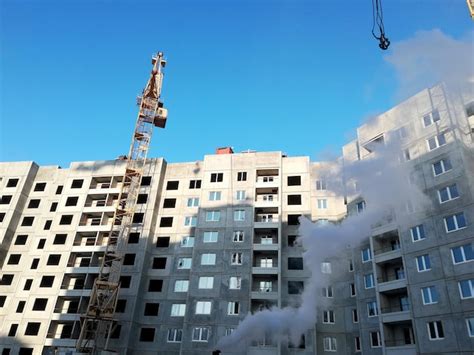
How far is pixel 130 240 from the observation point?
55562 millimetres

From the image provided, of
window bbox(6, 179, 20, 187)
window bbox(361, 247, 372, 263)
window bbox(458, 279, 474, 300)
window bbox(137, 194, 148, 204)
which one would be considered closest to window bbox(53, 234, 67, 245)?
window bbox(137, 194, 148, 204)

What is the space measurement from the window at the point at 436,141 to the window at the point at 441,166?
5.49 ft

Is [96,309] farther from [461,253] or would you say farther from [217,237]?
[461,253]

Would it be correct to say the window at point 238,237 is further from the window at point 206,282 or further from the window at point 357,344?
the window at point 357,344

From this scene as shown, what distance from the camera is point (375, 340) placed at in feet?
136

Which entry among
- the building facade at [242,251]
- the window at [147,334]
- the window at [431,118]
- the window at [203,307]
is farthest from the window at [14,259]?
the window at [431,118]

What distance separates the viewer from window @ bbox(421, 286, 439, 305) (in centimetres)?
3559

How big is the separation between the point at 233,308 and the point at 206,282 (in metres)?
4.59

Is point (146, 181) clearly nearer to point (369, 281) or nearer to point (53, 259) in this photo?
point (53, 259)

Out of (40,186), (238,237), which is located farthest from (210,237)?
(40,186)

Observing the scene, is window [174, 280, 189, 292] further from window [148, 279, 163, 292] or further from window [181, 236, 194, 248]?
window [181, 236, 194, 248]

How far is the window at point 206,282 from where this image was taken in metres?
49.1

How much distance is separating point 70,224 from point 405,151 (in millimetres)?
44747

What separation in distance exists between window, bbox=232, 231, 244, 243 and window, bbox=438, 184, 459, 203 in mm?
23302
